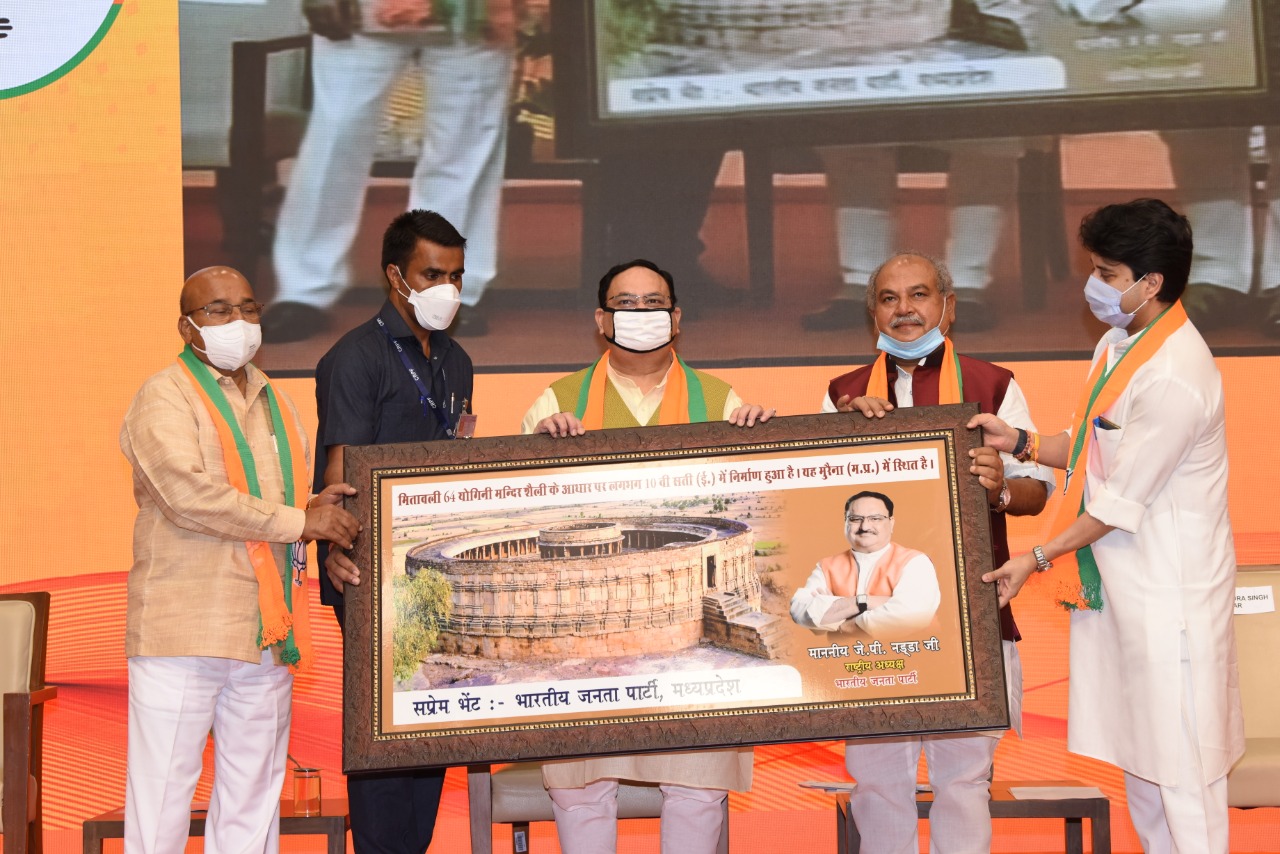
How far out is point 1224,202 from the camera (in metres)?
4.40

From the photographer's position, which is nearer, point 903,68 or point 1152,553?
point 1152,553

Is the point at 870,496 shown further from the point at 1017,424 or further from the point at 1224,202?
the point at 1224,202

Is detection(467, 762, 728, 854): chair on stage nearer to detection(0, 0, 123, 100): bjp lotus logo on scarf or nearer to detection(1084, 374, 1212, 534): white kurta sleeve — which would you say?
detection(1084, 374, 1212, 534): white kurta sleeve

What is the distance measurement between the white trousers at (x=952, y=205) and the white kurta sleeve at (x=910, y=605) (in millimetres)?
1783

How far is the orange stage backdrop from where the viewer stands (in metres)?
4.52

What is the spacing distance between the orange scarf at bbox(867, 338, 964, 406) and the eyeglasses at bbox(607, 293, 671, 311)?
2.09ft

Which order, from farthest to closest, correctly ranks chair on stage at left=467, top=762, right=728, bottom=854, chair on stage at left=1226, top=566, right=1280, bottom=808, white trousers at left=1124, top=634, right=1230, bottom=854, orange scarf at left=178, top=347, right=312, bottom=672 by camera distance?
chair on stage at left=467, top=762, right=728, bottom=854, chair on stage at left=1226, top=566, right=1280, bottom=808, orange scarf at left=178, top=347, right=312, bottom=672, white trousers at left=1124, top=634, right=1230, bottom=854

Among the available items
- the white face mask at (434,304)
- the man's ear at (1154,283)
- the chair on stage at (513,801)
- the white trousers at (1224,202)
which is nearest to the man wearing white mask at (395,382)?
the white face mask at (434,304)

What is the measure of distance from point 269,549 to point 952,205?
278 cm

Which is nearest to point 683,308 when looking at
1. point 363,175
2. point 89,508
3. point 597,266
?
point 597,266

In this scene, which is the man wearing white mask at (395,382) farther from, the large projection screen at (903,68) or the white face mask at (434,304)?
the large projection screen at (903,68)

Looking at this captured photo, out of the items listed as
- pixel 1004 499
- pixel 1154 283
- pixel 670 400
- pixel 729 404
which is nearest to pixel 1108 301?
pixel 1154 283

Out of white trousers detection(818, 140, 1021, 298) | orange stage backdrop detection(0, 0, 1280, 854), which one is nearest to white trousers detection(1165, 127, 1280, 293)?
white trousers detection(818, 140, 1021, 298)

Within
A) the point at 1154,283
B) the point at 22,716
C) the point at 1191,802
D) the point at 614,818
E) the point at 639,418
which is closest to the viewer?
the point at 1191,802
